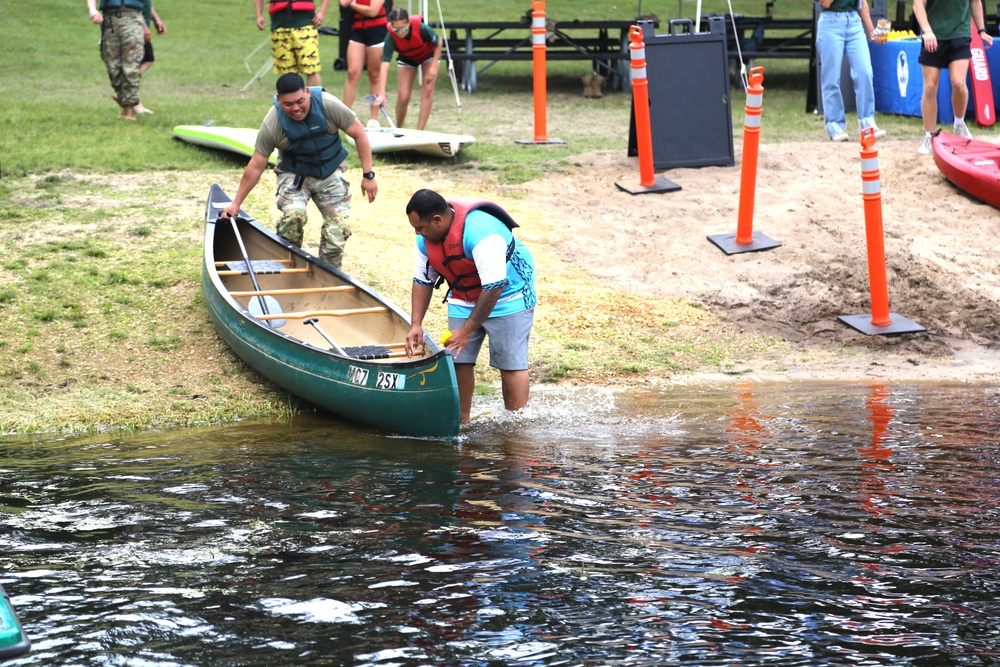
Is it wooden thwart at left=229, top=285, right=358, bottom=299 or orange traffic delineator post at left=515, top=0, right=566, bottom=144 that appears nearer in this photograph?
wooden thwart at left=229, top=285, right=358, bottom=299

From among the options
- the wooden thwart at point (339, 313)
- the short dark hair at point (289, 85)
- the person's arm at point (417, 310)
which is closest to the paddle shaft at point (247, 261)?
the wooden thwart at point (339, 313)

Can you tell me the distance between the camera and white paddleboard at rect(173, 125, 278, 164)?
11876 mm

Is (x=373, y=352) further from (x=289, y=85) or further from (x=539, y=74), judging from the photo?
(x=539, y=74)

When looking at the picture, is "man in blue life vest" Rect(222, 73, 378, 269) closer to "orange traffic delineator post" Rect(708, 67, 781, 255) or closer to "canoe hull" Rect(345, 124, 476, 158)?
"orange traffic delineator post" Rect(708, 67, 781, 255)

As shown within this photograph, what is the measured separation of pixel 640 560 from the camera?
4.62 metres

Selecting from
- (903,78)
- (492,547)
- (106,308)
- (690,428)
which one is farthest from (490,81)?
(492,547)

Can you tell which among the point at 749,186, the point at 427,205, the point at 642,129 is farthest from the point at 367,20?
the point at 427,205

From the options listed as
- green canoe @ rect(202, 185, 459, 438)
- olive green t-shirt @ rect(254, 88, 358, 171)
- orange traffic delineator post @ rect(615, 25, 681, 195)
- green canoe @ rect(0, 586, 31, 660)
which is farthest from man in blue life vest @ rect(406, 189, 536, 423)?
orange traffic delineator post @ rect(615, 25, 681, 195)

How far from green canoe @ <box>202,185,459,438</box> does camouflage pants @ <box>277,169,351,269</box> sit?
0.23m

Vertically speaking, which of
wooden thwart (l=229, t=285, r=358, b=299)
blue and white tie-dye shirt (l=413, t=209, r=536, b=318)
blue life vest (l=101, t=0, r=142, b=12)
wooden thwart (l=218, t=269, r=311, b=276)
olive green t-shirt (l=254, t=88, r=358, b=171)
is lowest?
wooden thwart (l=229, t=285, r=358, b=299)

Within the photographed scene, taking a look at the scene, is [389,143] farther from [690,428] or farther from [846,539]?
[846,539]

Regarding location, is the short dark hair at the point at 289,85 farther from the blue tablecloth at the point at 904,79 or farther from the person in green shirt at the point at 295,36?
the blue tablecloth at the point at 904,79

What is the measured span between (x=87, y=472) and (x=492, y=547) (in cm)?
238

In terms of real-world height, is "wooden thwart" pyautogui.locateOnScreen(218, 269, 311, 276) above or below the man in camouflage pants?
below
